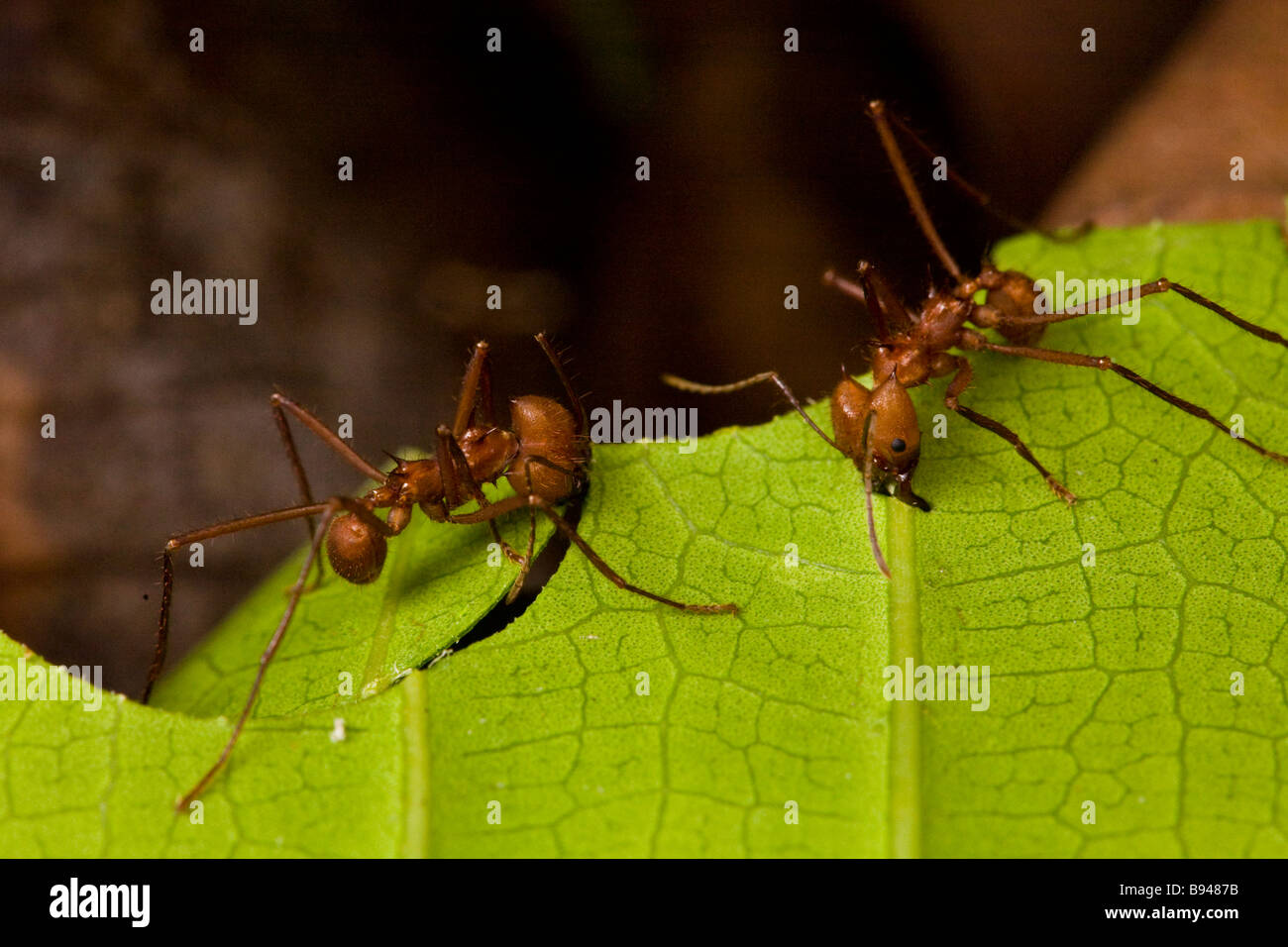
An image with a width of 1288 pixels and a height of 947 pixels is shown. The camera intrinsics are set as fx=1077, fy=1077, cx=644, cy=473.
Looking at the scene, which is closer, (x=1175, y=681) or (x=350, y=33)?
(x=1175, y=681)

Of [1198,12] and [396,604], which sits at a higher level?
[1198,12]

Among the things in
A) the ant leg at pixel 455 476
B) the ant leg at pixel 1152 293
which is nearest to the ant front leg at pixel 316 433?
the ant leg at pixel 455 476

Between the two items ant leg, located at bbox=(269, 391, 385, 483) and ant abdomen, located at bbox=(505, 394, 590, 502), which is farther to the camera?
ant leg, located at bbox=(269, 391, 385, 483)

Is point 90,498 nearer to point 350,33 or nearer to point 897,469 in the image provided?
point 350,33

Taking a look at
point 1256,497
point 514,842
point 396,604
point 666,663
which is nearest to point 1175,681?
point 1256,497

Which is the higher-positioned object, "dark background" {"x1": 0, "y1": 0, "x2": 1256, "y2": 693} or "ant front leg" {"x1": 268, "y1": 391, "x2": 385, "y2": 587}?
"dark background" {"x1": 0, "y1": 0, "x2": 1256, "y2": 693}

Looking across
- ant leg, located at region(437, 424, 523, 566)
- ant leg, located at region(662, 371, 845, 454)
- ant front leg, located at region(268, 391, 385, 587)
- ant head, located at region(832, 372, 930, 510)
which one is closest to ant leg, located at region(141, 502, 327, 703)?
ant front leg, located at region(268, 391, 385, 587)

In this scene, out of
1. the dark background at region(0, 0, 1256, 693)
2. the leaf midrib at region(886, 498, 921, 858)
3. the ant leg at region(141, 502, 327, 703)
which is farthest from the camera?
the dark background at region(0, 0, 1256, 693)

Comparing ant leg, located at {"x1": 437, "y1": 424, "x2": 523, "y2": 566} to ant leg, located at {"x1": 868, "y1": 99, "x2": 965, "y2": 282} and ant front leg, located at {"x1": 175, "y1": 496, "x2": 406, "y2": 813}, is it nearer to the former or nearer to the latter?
ant front leg, located at {"x1": 175, "y1": 496, "x2": 406, "y2": 813}
